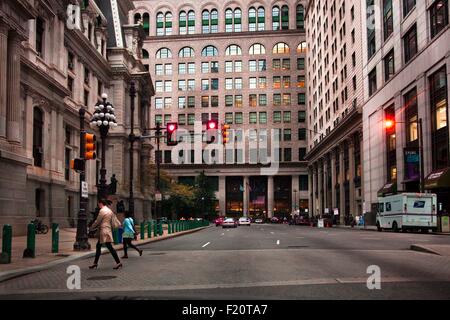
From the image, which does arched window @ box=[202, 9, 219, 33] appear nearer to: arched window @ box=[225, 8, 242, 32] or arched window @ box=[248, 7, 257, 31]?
arched window @ box=[225, 8, 242, 32]

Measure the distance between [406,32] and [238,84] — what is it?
6323cm

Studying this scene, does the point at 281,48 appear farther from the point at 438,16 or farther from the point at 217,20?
the point at 438,16

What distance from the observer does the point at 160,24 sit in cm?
10962

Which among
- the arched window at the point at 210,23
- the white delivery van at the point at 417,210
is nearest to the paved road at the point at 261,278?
the white delivery van at the point at 417,210

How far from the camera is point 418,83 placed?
42.7m

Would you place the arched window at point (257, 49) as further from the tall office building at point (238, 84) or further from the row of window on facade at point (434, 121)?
the row of window on facade at point (434, 121)

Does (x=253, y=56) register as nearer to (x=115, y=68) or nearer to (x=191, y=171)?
(x=191, y=171)

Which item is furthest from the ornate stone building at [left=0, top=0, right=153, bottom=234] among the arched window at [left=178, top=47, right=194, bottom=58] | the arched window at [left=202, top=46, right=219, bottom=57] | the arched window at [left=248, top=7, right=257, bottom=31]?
the arched window at [left=248, top=7, right=257, bottom=31]

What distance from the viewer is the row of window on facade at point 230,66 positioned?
107 meters

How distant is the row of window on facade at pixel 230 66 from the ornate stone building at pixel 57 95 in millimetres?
33179

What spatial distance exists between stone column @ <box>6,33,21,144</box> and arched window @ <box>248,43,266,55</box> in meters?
79.6

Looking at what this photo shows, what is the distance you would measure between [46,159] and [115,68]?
24608 mm

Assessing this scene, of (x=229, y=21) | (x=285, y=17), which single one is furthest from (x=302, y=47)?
(x=229, y=21)
